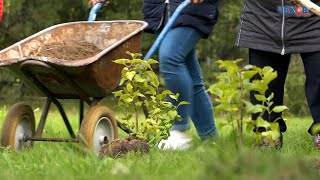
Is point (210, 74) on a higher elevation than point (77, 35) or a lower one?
lower

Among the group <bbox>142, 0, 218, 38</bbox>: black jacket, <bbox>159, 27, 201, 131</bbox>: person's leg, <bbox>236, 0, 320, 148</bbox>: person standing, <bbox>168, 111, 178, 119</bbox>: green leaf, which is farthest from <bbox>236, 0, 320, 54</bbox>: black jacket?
<bbox>168, 111, 178, 119</bbox>: green leaf

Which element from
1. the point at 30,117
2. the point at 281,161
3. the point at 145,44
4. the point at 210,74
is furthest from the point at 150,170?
the point at 210,74

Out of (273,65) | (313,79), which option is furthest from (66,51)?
(313,79)

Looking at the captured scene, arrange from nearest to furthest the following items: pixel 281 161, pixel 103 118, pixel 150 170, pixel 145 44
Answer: pixel 281 161
pixel 150 170
pixel 103 118
pixel 145 44

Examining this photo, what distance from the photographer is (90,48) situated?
440cm

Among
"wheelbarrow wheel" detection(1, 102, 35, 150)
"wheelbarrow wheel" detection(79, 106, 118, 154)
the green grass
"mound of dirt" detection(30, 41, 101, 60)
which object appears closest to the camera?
the green grass

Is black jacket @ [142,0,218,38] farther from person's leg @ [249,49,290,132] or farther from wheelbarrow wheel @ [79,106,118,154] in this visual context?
wheelbarrow wheel @ [79,106,118,154]

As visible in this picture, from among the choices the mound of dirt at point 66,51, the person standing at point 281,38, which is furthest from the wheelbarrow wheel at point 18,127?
the person standing at point 281,38

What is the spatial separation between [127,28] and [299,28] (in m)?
1.17

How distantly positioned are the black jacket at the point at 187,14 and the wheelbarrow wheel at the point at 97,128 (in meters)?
0.66

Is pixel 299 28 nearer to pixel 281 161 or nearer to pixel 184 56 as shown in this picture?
pixel 184 56

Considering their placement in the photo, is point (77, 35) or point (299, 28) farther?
point (77, 35)

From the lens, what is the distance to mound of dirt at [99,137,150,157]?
3291 millimetres

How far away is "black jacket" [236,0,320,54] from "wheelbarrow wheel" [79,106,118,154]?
0.93 metres
